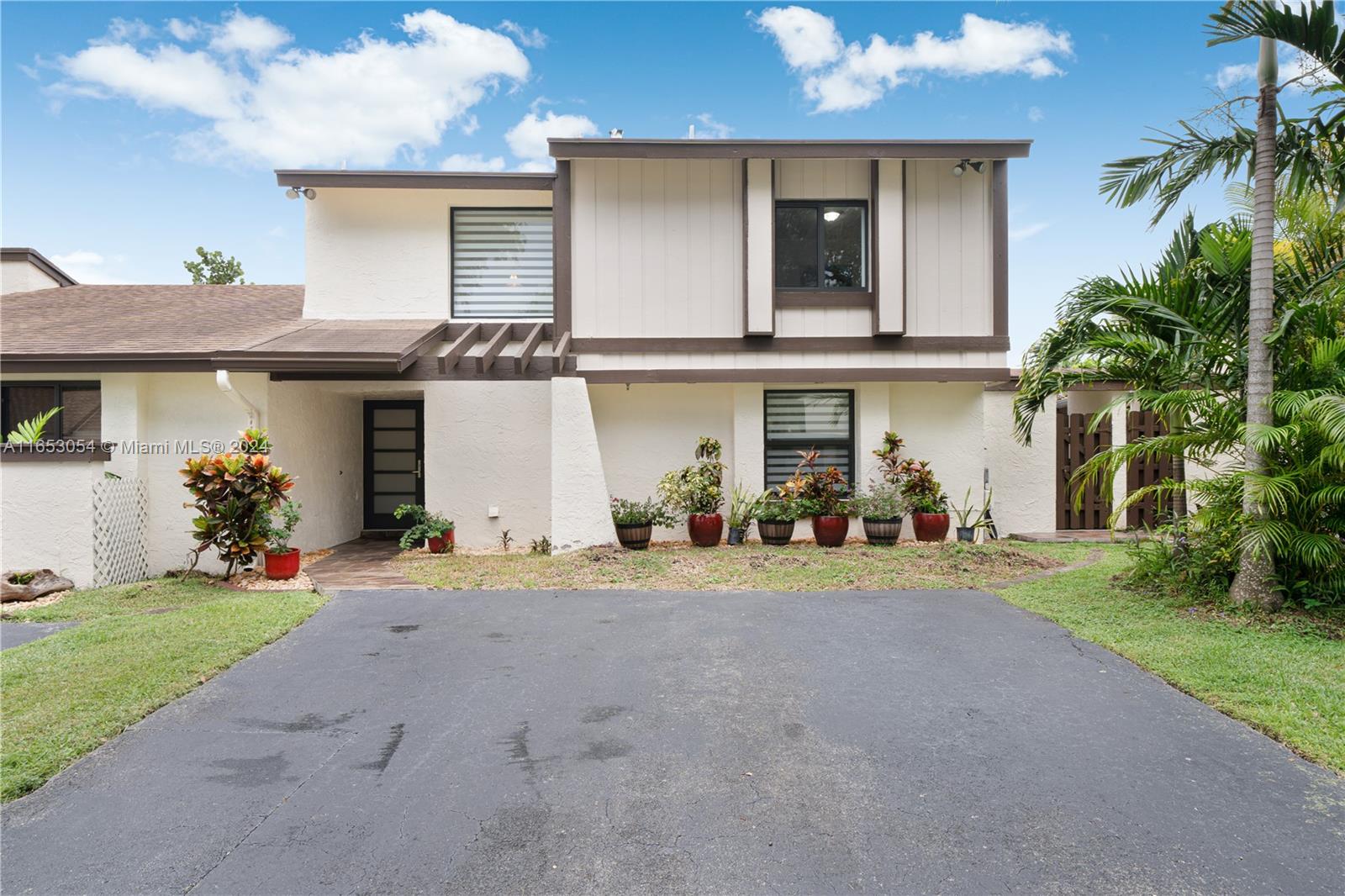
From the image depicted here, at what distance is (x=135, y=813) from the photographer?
302 centimetres

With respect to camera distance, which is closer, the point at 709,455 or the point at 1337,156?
the point at 1337,156

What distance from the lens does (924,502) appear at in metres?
10.4

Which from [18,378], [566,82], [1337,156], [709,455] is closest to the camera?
[1337,156]

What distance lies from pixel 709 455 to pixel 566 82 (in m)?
9.50

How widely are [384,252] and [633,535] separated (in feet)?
21.5

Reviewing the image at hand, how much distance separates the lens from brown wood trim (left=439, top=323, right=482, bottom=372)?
9.21 m

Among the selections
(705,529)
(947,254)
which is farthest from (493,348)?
(947,254)

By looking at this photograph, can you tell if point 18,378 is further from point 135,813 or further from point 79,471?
point 135,813

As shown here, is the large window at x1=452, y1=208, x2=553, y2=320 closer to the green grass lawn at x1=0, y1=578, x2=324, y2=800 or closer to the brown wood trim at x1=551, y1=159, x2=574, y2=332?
the brown wood trim at x1=551, y1=159, x2=574, y2=332

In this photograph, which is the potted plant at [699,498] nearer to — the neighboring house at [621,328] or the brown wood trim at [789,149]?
the neighboring house at [621,328]

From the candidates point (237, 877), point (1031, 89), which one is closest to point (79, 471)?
point (237, 877)

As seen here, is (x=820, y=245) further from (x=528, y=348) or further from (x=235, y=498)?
(x=235, y=498)

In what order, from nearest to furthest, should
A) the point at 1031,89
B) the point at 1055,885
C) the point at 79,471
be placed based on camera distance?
the point at 1055,885 < the point at 79,471 < the point at 1031,89

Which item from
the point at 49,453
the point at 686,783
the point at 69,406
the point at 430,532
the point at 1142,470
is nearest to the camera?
the point at 686,783
